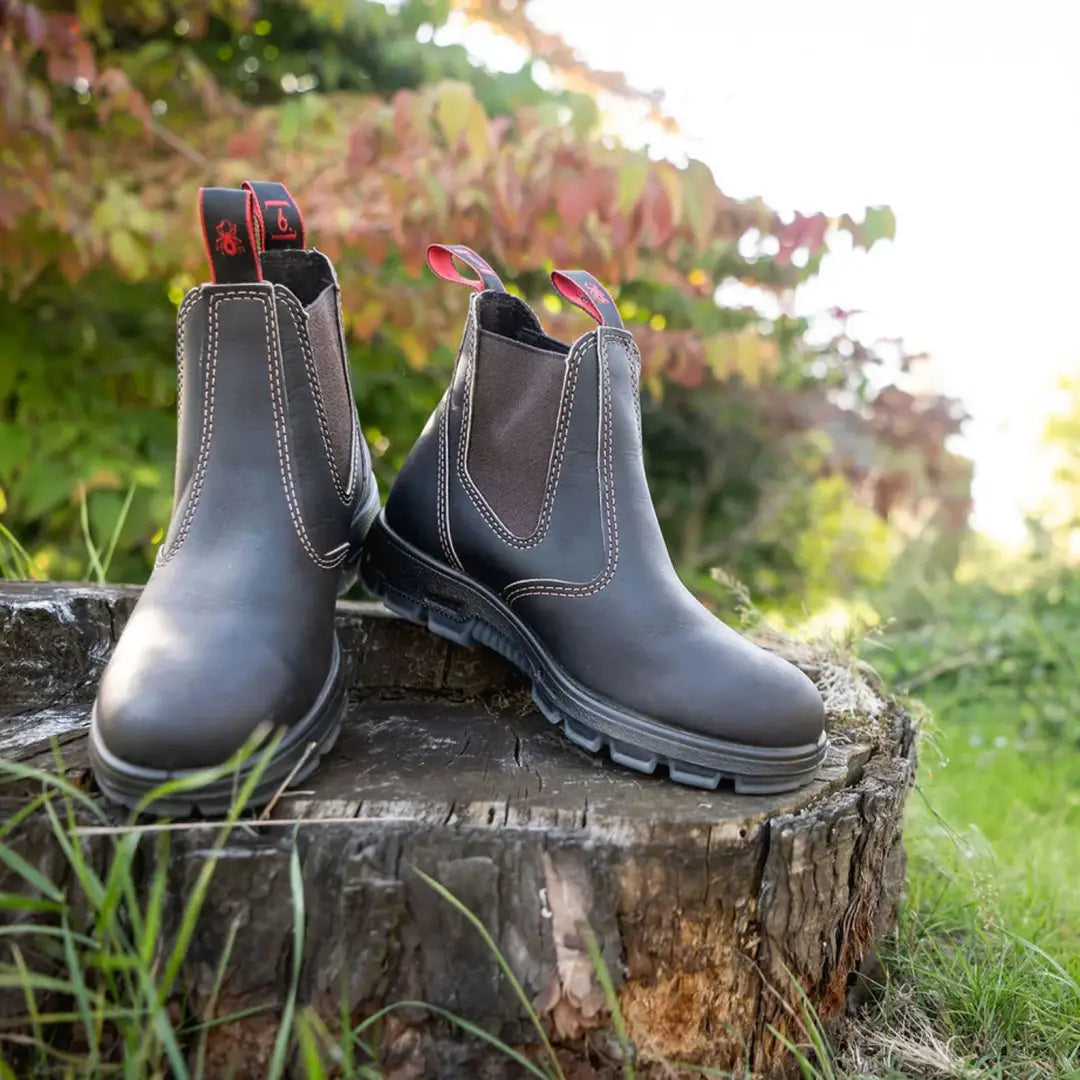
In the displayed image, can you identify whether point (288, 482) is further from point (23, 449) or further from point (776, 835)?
point (23, 449)

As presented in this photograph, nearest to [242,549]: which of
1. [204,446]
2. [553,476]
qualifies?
[204,446]

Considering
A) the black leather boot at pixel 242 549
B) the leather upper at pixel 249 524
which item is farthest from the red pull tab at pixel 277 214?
the leather upper at pixel 249 524

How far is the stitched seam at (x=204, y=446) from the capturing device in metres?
1.11

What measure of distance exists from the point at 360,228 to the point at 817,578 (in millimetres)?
3617

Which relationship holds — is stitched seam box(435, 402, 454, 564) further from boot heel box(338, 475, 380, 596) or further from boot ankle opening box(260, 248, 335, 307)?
boot ankle opening box(260, 248, 335, 307)

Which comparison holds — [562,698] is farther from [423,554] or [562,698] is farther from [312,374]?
[312,374]

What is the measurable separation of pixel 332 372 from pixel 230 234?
0.26 m

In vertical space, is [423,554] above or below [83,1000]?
above

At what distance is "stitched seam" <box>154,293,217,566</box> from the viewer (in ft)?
3.63

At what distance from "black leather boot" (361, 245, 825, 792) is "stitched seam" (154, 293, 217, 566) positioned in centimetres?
34

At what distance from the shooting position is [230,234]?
104 cm

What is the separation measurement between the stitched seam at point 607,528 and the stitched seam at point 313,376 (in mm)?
292

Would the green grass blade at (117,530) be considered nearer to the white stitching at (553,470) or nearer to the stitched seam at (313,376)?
the stitched seam at (313,376)

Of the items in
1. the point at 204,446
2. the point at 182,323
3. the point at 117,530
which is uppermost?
the point at 182,323
